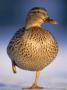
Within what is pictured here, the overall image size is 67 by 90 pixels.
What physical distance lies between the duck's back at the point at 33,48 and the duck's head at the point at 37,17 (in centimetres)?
2

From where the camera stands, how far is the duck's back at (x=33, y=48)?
374 centimetres

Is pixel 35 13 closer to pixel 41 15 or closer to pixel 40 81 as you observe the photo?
pixel 41 15

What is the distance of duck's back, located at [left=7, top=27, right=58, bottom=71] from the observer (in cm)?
374

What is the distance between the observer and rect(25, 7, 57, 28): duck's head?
3768mm

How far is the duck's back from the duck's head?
0.07ft

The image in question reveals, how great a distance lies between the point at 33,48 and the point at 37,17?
12cm

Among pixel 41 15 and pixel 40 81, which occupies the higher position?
pixel 41 15

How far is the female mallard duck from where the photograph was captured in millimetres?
3740

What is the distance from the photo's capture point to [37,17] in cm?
379

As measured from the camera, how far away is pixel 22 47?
3.75 meters

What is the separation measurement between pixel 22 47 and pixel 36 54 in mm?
55

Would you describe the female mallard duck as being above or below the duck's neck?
below

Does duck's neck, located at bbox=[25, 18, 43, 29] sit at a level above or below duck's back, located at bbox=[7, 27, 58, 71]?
above

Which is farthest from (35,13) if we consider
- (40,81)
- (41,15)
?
(40,81)
